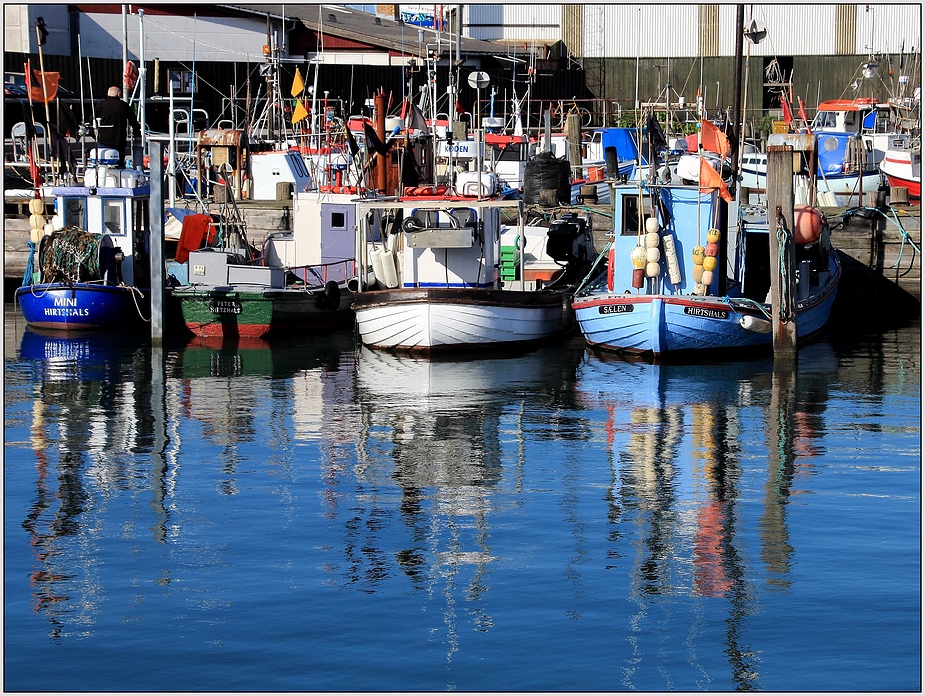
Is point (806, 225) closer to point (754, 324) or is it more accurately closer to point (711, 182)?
point (711, 182)

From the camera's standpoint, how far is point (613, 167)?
95.1ft

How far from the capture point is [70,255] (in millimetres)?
23906

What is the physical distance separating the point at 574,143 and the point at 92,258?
16.3 metres

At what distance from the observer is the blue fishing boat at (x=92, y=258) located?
24.0 meters

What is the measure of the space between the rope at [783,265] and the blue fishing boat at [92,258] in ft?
35.5

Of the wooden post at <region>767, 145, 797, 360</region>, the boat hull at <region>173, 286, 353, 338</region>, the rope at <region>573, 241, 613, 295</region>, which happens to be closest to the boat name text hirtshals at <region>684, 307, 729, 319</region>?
the wooden post at <region>767, 145, 797, 360</region>

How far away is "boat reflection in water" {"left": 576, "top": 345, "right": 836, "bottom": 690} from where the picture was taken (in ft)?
33.5

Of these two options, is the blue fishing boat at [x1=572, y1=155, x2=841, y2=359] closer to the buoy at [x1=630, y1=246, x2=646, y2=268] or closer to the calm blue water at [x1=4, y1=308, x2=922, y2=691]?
the buoy at [x1=630, y1=246, x2=646, y2=268]

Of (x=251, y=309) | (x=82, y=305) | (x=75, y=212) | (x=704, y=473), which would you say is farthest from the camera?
(x=75, y=212)

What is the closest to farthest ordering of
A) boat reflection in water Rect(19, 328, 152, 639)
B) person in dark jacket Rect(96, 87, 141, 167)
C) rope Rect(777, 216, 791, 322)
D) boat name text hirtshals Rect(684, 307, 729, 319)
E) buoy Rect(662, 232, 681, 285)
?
boat reflection in water Rect(19, 328, 152, 639)
boat name text hirtshals Rect(684, 307, 729, 319)
rope Rect(777, 216, 791, 322)
buoy Rect(662, 232, 681, 285)
person in dark jacket Rect(96, 87, 141, 167)

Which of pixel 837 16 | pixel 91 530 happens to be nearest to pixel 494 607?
pixel 91 530

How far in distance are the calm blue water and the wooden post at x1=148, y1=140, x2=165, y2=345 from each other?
3156 mm

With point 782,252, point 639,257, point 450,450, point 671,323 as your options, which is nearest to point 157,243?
point 639,257

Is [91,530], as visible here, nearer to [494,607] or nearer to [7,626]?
[7,626]
